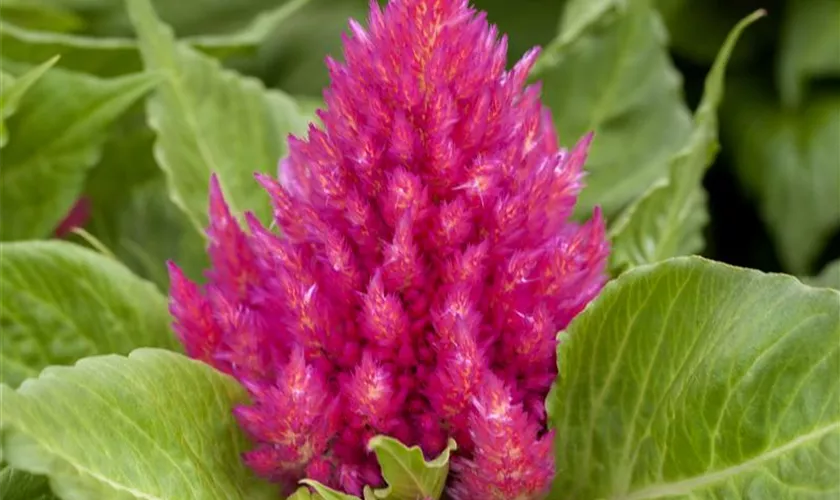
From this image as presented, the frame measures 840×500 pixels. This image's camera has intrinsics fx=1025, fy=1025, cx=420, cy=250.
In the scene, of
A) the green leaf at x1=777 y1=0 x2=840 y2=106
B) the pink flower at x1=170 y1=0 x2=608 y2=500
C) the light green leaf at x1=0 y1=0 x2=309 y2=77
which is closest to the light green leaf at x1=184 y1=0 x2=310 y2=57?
the light green leaf at x1=0 y1=0 x2=309 y2=77

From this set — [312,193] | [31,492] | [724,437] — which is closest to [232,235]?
[312,193]

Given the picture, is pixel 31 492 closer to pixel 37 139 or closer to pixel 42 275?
pixel 42 275

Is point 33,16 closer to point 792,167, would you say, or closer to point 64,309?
point 64,309

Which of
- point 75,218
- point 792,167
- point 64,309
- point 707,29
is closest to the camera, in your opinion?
point 64,309

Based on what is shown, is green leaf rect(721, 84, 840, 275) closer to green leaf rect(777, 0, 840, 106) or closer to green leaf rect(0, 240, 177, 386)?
green leaf rect(777, 0, 840, 106)

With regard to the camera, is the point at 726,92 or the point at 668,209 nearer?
the point at 668,209

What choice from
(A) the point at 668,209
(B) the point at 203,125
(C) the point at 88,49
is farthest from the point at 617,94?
(C) the point at 88,49
